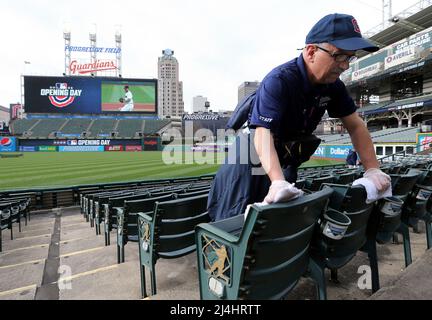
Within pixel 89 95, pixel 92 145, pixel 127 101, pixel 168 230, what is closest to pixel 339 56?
pixel 168 230

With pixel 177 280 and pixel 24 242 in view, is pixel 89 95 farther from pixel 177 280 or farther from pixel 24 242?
pixel 177 280

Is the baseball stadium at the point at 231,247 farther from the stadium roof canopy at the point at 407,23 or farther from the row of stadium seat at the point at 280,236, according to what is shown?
the stadium roof canopy at the point at 407,23

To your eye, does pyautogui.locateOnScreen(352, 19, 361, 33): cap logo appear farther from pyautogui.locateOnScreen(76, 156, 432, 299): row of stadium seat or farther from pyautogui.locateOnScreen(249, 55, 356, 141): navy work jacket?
pyautogui.locateOnScreen(76, 156, 432, 299): row of stadium seat

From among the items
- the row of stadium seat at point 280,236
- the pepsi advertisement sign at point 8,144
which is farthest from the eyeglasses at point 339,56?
the pepsi advertisement sign at point 8,144

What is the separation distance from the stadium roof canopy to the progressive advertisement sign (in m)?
42.6

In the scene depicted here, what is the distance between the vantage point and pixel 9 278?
3.25m

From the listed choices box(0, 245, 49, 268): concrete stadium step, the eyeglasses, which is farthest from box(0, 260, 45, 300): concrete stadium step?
the eyeglasses

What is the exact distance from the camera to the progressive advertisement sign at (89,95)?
56.0 meters

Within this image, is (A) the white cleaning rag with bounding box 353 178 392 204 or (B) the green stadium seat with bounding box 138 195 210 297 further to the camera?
(B) the green stadium seat with bounding box 138 195 210 297

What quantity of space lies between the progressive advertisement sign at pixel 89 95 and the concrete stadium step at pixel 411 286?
61242 mm

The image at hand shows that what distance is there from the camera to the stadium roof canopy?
98.1 ft

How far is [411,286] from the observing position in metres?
1.47
